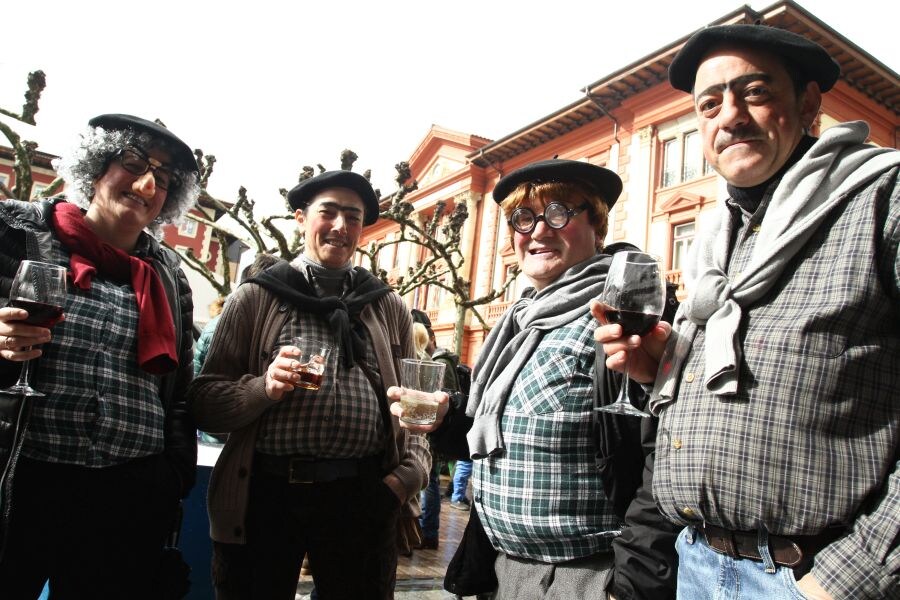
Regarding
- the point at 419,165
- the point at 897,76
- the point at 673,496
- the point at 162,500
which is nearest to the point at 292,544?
the point at 162,500

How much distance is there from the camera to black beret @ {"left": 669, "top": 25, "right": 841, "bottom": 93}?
5.30 feet

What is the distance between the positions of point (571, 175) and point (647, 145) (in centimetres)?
1735

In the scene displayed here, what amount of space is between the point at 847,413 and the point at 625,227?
18117 mm

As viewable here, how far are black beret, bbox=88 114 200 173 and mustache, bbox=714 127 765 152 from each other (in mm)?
2377

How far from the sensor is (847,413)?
1.27 metres

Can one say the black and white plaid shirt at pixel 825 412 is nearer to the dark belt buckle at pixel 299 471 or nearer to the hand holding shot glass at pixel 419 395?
the hand holding shot glass at pixel 419 395

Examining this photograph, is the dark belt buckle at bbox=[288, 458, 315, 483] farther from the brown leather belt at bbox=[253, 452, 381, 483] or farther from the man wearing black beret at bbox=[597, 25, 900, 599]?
the man wearing black beret at bbox=[597, 25, 900, 599]

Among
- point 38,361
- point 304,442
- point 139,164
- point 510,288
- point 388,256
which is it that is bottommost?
point 304,442

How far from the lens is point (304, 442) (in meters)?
2.53

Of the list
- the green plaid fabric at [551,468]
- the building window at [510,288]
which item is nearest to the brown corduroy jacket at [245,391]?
the green plaid fabric at [551,468]

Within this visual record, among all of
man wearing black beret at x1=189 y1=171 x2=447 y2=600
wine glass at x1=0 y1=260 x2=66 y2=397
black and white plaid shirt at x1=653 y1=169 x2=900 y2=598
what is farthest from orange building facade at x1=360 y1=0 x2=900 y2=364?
black and white plaid shirt at x1=653 y1=169 x2=900 y2=598

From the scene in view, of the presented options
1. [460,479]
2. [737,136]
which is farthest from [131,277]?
[460,479]

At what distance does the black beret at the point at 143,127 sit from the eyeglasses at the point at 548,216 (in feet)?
5.51

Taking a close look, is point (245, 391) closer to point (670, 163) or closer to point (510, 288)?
point (670, 163)
